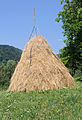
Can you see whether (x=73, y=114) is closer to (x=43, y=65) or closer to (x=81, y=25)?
(x=43, y=65)

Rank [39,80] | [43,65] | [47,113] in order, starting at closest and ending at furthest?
[47,113]
[39,80]
[43,65]

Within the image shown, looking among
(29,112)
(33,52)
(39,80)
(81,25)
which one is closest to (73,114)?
(29,112)

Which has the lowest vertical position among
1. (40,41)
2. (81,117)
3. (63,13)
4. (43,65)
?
(81,117)

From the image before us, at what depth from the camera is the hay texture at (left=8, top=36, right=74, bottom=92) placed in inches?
323

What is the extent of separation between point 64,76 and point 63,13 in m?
9.74

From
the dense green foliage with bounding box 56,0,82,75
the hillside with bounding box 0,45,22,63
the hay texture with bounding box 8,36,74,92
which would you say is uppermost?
the hillside with bounding box 0,45,22,63

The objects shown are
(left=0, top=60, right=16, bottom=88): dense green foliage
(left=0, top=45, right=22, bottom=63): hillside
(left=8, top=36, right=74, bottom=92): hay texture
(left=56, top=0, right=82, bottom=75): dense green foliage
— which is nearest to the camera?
(left=8, top=36, right=74, bottom=92): hay texture

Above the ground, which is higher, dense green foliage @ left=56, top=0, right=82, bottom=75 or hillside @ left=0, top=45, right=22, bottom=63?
hillside @ left=0, top=45, right=22, bottom=63

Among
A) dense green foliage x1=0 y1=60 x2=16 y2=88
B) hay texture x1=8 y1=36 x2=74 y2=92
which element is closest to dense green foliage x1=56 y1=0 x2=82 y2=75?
hay texture x1=8 y1=36 x2=74 y2=92

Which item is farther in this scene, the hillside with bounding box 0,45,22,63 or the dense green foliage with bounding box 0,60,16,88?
the hillside with bounding box 0,45,22,63

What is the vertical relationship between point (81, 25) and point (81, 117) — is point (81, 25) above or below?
above

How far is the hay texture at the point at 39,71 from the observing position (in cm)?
821

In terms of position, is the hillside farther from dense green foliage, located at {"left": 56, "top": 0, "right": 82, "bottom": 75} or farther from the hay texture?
the hay texture

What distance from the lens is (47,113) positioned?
4.53 meters
